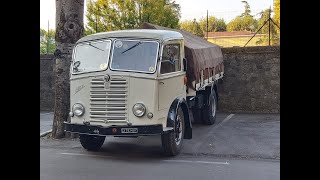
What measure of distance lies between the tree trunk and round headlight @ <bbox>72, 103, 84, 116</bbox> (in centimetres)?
228

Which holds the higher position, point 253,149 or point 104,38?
point 104,38

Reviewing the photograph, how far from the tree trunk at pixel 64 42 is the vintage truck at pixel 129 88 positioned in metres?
Answer: 1.60

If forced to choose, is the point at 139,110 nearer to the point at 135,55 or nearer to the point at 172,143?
the point at 172,143

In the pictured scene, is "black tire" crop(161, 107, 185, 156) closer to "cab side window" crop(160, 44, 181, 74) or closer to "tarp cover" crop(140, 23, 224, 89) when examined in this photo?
"cab side window" crop(160, 44, 181, 74)

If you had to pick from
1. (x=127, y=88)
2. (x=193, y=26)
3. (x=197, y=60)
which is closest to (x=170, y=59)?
(x=127, y=88)

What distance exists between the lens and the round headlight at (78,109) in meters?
7.64

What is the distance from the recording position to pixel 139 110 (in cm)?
735

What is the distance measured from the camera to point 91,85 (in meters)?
7.59

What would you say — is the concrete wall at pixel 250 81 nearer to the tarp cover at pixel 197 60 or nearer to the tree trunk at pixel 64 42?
the tarp cover at pixel 197 60

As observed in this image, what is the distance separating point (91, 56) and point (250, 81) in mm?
7825

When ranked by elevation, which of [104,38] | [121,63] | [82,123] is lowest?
[82,123]
